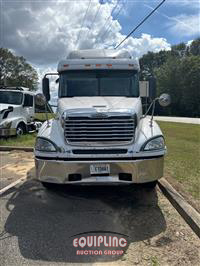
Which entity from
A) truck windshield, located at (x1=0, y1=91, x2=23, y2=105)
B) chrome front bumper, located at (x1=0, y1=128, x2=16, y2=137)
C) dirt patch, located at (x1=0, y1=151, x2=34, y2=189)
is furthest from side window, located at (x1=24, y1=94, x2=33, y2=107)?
dirt patch, located at (x1=0, y1=151, x2=34, y2=189)

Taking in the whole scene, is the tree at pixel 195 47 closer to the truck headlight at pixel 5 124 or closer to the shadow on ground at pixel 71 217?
the truck headlight at pixel 5 124

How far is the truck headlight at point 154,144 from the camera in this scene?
16.3 feet

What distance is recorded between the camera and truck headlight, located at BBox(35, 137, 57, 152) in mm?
5016

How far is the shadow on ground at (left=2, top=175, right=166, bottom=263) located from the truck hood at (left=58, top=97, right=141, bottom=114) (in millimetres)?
1569

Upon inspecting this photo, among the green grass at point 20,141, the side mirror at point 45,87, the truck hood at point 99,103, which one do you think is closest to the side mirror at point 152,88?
the truck hood at point 99,103

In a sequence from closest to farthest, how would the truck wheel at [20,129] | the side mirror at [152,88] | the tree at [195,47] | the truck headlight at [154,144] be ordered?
the truck headlight at [154,144] < the side mirror at [152,88] < the truck wheel at [20,129] < the tree at [195,47]

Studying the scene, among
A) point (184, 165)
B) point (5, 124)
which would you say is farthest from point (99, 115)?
point (5, 124)

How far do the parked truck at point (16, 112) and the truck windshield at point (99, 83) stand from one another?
6.06 metres

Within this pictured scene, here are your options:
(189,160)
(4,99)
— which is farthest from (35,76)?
(189,160)

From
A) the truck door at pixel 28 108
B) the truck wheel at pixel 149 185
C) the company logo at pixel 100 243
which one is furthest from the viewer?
the truck door at pixel 28 108

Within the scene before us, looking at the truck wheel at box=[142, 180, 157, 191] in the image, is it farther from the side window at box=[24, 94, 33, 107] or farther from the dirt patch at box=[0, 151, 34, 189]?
the side window at box=[24, 94, 33, 107]

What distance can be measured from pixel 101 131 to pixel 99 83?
5.91 feet

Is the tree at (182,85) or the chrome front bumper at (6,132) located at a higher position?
the tree at (182,85)

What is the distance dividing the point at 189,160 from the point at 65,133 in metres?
4.65
